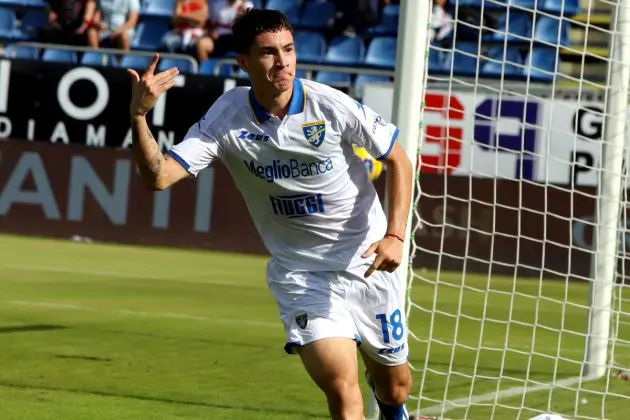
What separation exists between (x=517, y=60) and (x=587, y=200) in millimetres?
3283

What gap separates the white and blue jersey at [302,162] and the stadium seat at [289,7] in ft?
49.2

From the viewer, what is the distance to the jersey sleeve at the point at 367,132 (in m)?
5.73

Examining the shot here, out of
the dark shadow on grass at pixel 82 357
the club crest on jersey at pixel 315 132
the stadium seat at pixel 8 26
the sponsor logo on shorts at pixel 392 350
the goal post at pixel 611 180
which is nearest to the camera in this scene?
the club crest on jersey at pixel 315 132

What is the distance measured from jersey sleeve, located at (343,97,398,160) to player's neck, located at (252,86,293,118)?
248 mm

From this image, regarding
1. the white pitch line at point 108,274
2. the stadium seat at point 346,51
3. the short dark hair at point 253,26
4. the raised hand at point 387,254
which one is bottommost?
the white pitch line at point 108,274

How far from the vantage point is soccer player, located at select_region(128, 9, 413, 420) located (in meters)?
5.50

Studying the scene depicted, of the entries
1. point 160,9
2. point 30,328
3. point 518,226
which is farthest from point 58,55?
point 518,226

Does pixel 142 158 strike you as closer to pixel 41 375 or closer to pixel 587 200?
pixel 41 375

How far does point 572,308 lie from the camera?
43.4ft

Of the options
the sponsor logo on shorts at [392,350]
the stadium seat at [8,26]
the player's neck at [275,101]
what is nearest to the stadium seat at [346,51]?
the stadium seat at [8,26]

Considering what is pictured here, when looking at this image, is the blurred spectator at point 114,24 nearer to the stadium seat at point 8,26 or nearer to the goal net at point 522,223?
the stadium seat at point 8,26

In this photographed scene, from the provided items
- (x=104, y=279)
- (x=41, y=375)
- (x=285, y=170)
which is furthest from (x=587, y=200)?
(x=285, y=170)

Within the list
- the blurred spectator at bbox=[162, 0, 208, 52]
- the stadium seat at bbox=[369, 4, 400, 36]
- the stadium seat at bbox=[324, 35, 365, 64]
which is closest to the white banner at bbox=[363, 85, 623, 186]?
the stadium seat at bbox=[324, 35, 365, 64]

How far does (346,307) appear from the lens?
5.82 metres
